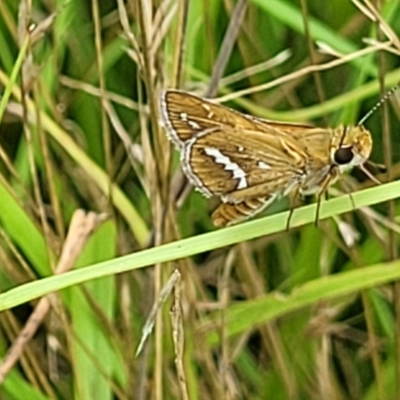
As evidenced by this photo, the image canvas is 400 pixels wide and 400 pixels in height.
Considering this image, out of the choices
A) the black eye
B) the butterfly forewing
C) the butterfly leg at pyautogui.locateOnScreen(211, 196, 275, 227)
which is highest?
the butterfly forewing

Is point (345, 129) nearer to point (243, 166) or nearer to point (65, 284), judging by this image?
point (243, 166)

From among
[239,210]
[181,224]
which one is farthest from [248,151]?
[181,224]

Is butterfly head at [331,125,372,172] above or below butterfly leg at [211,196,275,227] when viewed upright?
above

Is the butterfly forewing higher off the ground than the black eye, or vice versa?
the butterfly forewing

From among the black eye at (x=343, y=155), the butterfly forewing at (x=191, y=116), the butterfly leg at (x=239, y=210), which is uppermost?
the butterfly forewing at (x=191, y=116)

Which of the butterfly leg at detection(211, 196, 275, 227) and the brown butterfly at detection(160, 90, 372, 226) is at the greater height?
the brown butterfly at detection(160, 90, 372, 226)

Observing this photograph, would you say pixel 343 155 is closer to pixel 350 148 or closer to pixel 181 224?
pixel 350 148
